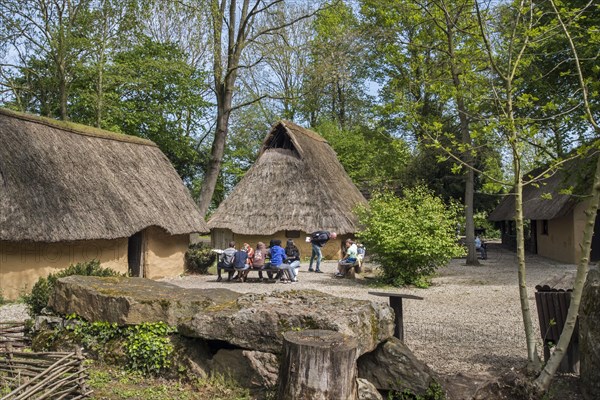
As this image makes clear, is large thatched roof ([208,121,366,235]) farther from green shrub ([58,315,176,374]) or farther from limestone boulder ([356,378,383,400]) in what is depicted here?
limestone boulder ([356,378,383,400])

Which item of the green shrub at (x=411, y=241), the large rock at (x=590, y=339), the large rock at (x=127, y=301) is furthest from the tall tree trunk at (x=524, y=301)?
the green shrub at (x=411, y=241)

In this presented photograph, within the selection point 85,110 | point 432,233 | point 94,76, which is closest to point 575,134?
point 432,233

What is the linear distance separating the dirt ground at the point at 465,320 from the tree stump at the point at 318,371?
1999 mm

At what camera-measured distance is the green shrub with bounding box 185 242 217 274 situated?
2064 centimetres

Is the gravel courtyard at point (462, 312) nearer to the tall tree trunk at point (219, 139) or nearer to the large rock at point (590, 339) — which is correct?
the large rock at point (590, 339)

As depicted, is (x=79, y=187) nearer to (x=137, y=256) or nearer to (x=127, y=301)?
(x=137, y=256)

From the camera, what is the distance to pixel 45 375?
Answer: 5.37 m

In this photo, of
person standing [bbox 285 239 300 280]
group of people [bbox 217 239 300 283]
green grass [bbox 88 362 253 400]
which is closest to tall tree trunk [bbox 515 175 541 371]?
green grass [bbox 88 362 253 400]

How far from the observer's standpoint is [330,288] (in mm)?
14930

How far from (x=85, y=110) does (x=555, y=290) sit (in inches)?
1013

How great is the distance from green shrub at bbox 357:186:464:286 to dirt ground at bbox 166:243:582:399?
712mm

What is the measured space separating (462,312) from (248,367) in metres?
6.69

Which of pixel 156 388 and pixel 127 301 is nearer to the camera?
pixel 156 388

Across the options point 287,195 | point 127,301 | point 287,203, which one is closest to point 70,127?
point 287,203
